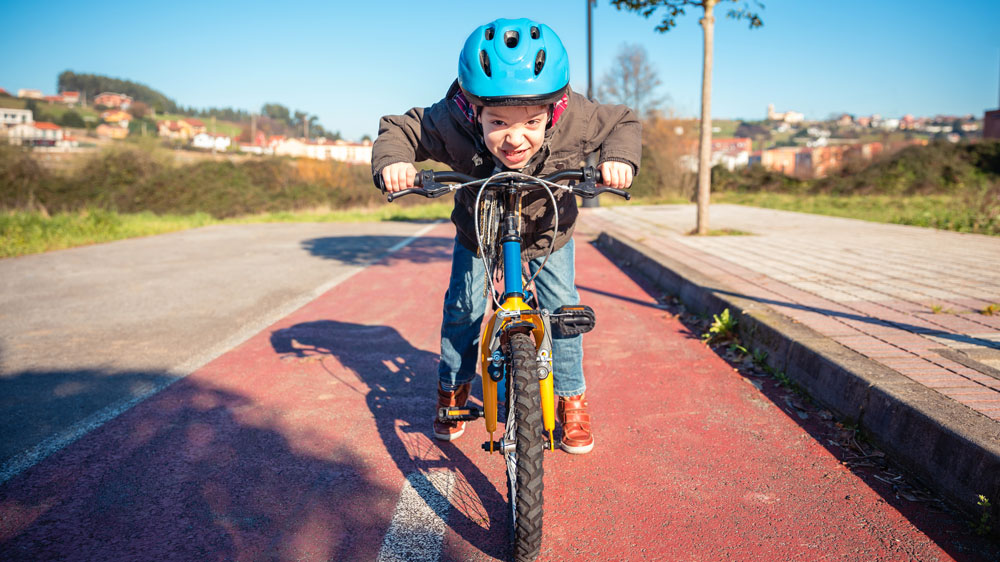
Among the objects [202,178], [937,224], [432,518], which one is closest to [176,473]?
[432,518]

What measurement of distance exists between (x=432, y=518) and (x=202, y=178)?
2874 centimetres

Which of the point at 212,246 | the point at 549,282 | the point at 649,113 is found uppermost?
the point at 649,113

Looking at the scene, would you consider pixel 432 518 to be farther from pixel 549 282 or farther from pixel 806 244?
pixel 806 244

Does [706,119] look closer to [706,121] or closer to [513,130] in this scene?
[706,121]

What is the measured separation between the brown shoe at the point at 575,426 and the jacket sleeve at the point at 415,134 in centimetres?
126

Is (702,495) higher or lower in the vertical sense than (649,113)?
lower

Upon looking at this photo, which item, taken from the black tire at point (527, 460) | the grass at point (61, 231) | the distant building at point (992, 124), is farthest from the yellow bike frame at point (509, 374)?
the distant building at point (992, 124)

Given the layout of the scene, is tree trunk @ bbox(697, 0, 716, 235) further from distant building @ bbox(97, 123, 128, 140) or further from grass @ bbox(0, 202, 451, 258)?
distant building @ bbox(97, 123, 128, 140)

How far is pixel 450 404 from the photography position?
10.0 ft

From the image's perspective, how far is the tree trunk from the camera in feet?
32.7

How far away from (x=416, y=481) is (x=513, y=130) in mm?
1472

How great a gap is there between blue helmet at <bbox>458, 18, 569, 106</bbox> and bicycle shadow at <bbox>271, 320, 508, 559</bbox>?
4.90ft

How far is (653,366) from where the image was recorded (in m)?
4.25

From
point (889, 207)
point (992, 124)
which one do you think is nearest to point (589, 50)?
point (889, 207)
